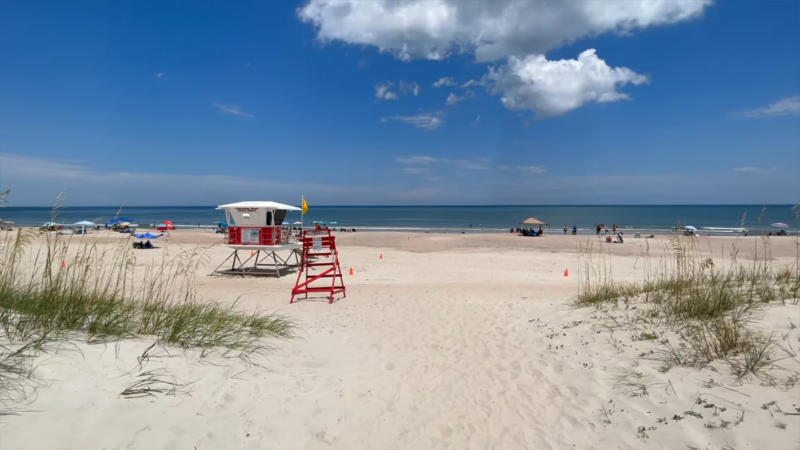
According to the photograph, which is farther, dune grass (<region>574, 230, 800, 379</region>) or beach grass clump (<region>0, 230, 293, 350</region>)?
dune grass (<region>574, 230, 800, 379</region>)

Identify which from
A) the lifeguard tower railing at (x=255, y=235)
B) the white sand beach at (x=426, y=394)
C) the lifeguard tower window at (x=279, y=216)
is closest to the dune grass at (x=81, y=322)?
the white sand beach at (x=426, y=394)

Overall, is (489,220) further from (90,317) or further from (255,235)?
(90,317)

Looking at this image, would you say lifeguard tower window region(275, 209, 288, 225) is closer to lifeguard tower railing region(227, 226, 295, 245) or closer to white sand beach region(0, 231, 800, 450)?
lifeguard tower railing region(227, 226, 295, 245)

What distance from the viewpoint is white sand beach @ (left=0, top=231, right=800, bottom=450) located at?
3.13m

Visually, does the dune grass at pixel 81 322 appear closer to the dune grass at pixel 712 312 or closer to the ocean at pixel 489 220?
the dune grass at pixel 712 312

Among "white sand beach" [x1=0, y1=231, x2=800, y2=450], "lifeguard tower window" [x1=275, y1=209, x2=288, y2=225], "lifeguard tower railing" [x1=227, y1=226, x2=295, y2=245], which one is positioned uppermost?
"lifeguard tower window" [x1=275, y1=209, x2=288, y2=225]

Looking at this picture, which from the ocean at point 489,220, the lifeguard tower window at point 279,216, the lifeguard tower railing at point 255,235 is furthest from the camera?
the ocean at point 489,220

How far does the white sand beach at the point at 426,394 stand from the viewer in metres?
3.13

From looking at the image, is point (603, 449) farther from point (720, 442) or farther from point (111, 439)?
point (111, 439)

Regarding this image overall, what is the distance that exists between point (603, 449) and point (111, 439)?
3750 millimetres

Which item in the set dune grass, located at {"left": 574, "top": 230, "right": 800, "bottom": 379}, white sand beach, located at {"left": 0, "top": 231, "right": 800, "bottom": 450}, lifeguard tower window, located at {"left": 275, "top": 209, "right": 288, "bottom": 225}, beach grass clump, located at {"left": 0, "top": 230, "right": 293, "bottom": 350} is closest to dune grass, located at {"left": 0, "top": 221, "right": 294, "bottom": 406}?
beach grass clump, located at {"left": 0, "top": 230, "right": 293, "bottom": 350}

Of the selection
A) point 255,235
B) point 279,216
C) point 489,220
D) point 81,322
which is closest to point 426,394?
point 81,322

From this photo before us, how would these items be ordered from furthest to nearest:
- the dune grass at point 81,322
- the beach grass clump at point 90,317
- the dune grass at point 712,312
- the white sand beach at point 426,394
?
the dune grass at point 712,312 < the beach grass clump at point 90,317 < the dune grass at point 81,322 < the white sand beach at point 426,394

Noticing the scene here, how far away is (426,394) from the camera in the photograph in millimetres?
4621
